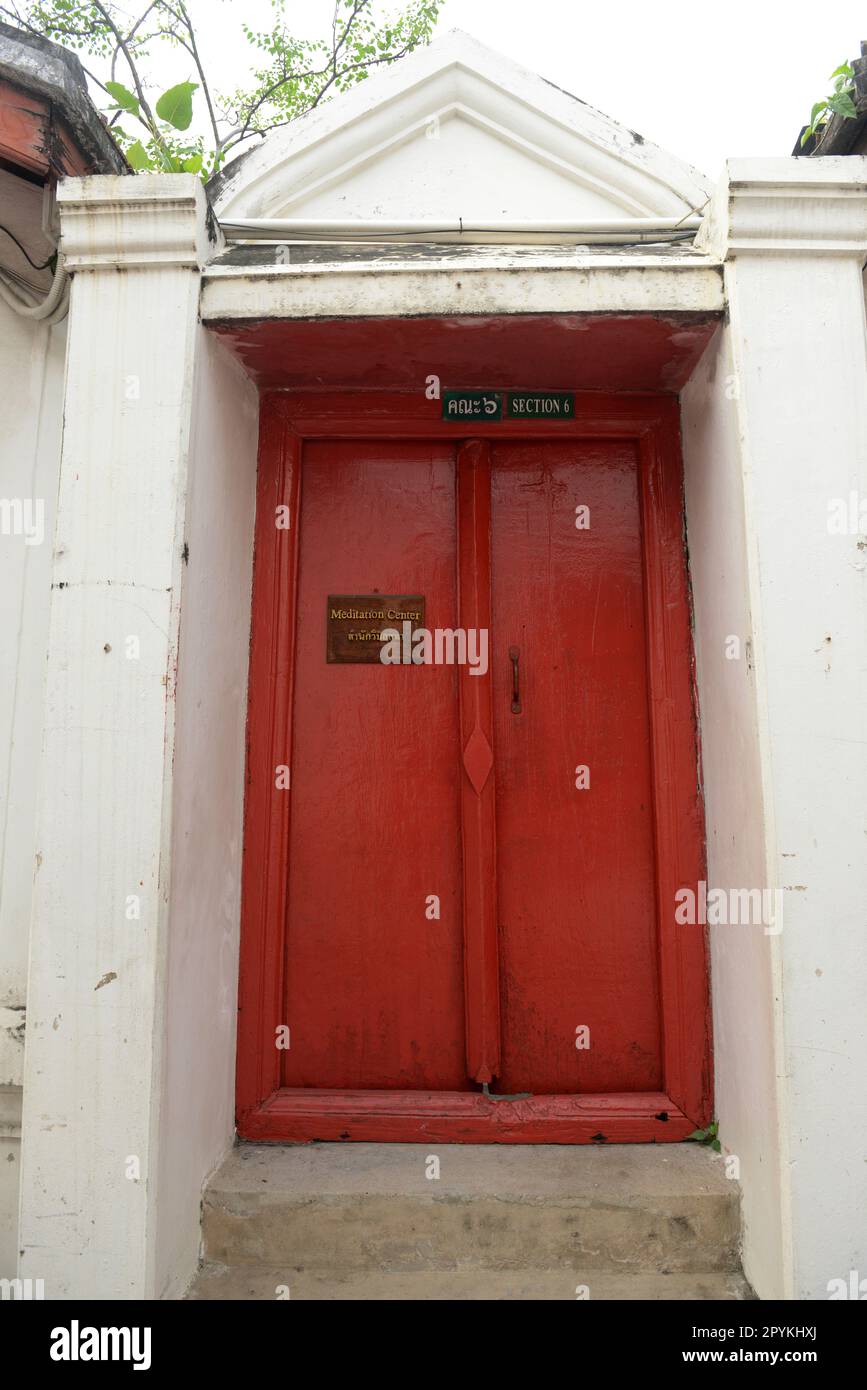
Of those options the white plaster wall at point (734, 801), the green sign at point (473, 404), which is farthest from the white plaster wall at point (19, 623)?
the white plaster wall at point (734, 801)

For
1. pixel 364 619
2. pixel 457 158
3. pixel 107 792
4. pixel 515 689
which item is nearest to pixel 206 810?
pixel 107 792

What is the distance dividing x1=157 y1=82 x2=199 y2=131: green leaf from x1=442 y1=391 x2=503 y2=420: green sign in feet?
4.74

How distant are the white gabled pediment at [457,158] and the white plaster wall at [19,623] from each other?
0.83m

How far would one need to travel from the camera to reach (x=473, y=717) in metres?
2.92

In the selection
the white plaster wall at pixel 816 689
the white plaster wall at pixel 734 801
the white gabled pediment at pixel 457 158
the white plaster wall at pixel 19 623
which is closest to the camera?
the white plaster wall at pixel 816 689

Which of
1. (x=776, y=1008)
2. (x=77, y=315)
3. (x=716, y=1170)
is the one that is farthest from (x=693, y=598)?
(x=77, y=315)

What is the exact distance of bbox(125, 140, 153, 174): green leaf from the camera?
116 inches

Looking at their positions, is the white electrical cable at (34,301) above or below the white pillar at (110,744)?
above

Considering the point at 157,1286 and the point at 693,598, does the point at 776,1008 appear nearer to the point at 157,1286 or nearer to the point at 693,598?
the point at 693,598

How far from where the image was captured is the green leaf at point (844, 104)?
2541 millimetres

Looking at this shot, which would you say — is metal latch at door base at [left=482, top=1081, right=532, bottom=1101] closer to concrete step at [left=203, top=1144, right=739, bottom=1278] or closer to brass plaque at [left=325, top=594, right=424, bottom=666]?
concrete step at [left=203, top=1144, right=739, bottom=1278]

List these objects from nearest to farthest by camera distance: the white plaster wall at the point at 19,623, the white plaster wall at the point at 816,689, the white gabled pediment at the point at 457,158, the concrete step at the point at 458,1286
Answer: the white plaster wall at the point at 816,689, the concrete step at the point at 458,1286, the white plaster wall at the point at 19,623, the white gabled pediment at the point at 457,158

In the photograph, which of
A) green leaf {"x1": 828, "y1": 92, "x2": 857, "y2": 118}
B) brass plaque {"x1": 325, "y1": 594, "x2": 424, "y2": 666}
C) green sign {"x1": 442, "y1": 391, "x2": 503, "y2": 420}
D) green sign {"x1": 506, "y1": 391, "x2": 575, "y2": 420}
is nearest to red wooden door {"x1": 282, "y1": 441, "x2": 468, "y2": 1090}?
brass plaque {"x1": 325, "y1": 594, "x2": 424, "y2": 666}

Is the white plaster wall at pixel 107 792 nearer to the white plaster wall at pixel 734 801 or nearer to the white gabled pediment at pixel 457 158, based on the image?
the white gabled pediment at pixel 457 158
